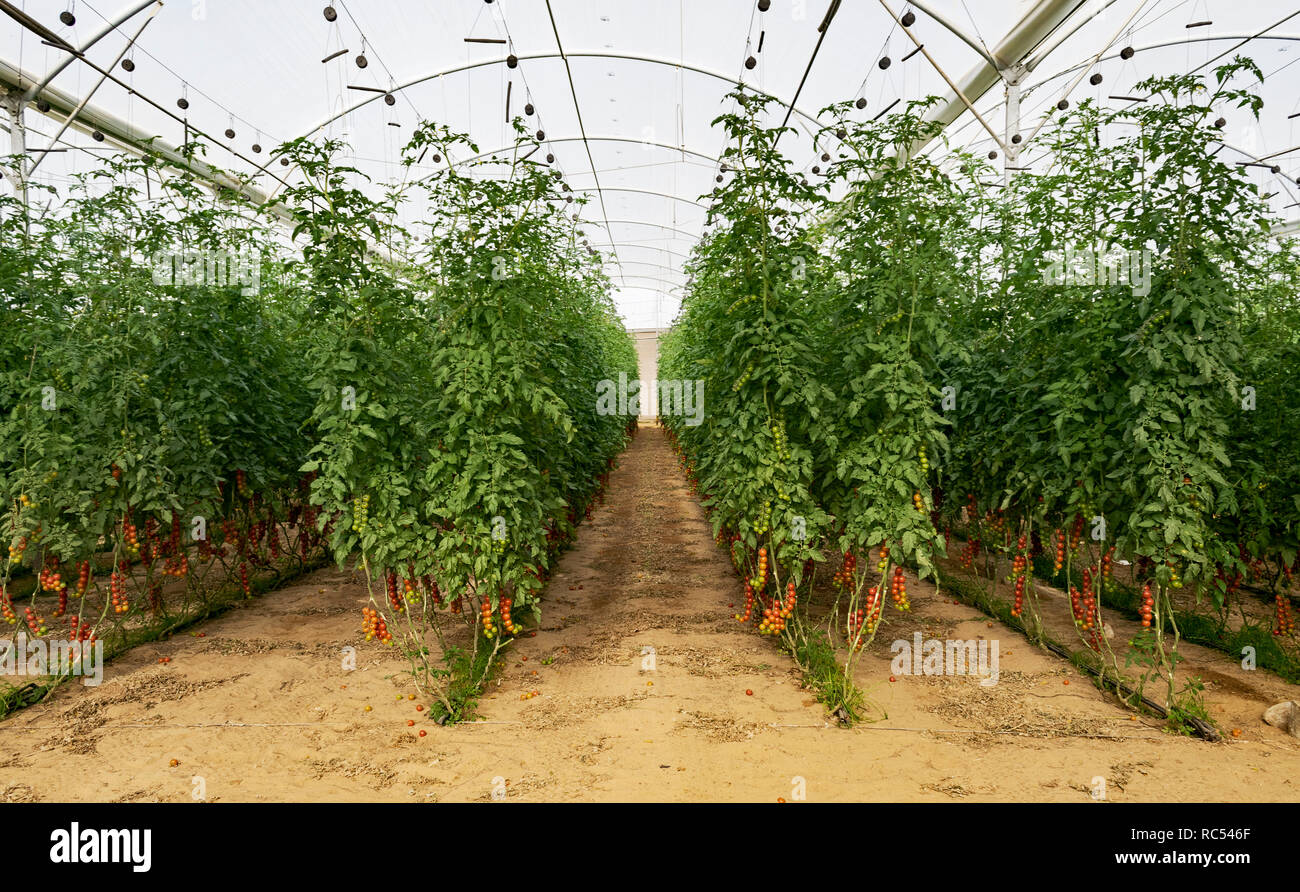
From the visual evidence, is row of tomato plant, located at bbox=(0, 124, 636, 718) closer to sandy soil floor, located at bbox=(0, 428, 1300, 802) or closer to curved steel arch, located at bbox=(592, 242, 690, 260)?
sandy soil floor, located at bbox=(0, 428, 1300, 802)

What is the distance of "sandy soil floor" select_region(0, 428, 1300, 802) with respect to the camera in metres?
3.11

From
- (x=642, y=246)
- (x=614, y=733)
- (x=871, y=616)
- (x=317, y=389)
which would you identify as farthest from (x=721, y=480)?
(x=642, y=246)

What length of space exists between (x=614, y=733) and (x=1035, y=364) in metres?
3.51

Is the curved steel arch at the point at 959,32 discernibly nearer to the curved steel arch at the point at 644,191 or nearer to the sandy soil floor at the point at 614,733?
the sandy soil floor at the point at 614,733

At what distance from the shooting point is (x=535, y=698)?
409 cm

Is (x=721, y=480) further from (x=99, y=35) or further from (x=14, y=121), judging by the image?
(x=14, y=121)

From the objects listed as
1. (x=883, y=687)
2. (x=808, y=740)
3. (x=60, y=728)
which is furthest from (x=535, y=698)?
(x=60, y=728)

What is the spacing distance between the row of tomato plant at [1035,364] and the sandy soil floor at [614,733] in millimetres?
364

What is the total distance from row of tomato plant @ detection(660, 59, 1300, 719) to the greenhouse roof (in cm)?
365

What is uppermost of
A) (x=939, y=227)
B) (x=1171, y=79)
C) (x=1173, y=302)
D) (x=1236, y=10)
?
(x=1236, y=10)

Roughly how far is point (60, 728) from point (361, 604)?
89.1 inches

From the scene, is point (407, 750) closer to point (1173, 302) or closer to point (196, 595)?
point (196, 595)

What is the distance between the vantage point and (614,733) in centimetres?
362

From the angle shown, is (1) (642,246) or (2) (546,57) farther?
(1) (642,246)
